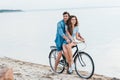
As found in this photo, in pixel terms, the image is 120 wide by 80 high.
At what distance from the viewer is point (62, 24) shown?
11.2m

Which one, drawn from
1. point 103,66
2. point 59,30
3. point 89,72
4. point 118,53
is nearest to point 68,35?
point 59,30

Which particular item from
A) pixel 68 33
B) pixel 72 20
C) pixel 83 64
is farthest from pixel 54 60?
pixel 72 20

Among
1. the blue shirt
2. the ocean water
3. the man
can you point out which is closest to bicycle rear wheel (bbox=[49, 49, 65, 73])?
the man

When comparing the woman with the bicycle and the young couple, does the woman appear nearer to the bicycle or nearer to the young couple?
the young couple

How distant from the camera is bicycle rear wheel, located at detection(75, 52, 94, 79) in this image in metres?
11.0

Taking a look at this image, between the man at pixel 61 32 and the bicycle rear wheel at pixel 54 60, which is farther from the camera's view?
the bicycle rear wheel at pixel 54 60

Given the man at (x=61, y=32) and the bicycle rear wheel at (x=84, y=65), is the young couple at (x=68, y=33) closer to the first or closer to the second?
the man at (x=61, y=32)

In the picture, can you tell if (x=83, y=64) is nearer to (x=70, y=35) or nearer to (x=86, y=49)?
(x=70, y=35)

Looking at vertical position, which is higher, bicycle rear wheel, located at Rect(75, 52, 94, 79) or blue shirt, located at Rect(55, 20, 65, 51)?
blue shirt, located at Rect(55, 20, 65, 51)

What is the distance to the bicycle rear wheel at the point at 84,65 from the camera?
36.2 ft

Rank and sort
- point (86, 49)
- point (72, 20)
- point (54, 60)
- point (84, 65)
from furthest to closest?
1. point (86, 49)
2. point (54, 60)
3. point (84, 65)
4. point (72, 20)

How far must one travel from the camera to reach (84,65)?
1123 centimetres

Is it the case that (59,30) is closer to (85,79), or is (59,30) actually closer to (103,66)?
(85,79)

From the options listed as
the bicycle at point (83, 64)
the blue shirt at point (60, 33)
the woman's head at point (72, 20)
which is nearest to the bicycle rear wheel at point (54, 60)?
the bicycle at point (83, 64)
